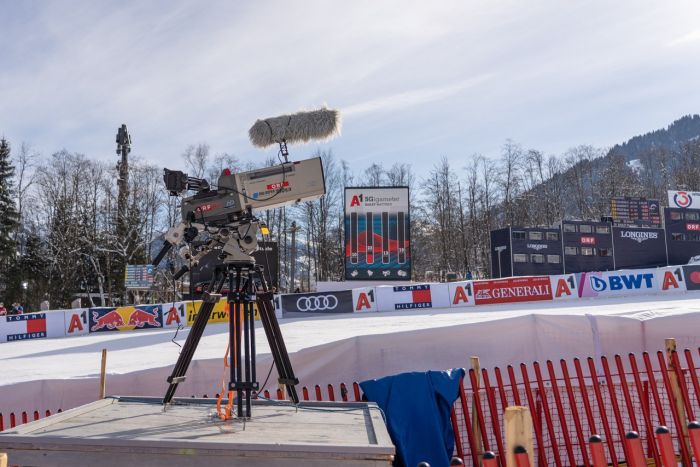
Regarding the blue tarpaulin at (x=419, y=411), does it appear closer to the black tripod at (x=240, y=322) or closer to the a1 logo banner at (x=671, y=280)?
the black tripod at (x=240, y=322)

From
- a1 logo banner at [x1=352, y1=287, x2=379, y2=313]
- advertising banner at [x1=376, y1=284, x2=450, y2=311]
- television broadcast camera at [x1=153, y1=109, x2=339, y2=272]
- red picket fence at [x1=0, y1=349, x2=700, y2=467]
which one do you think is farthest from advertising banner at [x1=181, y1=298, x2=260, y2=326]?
television broadcast camera at [x1=153, y1=109, x2=339, y2=272]

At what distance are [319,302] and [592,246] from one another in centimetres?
1430

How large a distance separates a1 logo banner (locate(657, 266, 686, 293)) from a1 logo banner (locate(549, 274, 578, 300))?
2.89 metres

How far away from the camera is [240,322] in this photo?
3879 mm

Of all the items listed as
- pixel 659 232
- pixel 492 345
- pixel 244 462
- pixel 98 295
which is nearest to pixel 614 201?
Answer: pixel 659 232

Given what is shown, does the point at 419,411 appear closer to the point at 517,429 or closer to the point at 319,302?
the point at 517,429

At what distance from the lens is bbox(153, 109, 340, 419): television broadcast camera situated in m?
3.74

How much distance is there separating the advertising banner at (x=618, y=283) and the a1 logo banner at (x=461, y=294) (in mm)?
3833

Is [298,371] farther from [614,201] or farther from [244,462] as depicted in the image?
[614,201]

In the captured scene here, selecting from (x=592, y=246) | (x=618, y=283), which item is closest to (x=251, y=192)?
(x=618, y=283)

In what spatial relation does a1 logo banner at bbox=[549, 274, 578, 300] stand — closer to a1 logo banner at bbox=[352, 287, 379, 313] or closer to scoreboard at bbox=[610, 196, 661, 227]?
a1 logo banner at bbox=[352, 287, 379, 313]

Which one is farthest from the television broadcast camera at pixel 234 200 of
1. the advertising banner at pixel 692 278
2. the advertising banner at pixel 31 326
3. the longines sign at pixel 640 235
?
the longines sign at pixel 640 235

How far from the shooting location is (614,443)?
16.4 ft

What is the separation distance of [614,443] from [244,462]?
3.85 meters
